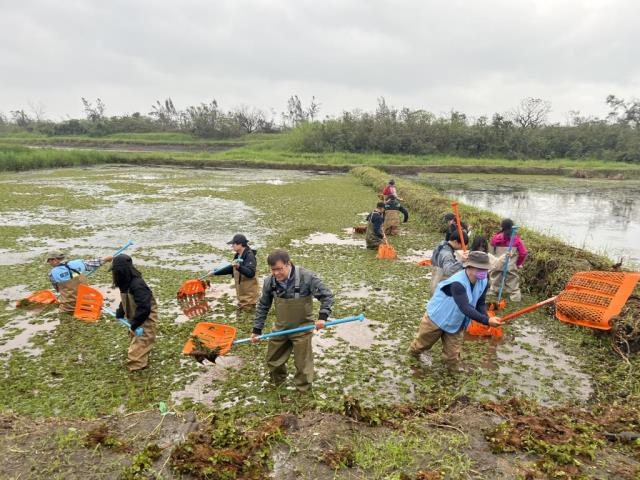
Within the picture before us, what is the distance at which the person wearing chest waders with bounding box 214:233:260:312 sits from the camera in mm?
6838

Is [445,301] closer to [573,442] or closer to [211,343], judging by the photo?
[573,442]

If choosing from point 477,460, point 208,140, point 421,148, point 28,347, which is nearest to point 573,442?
point 477,460

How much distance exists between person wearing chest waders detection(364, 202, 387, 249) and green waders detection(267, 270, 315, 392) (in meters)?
6.62

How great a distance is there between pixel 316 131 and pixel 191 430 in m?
50.5

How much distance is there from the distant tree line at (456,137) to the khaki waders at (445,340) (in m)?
46.2

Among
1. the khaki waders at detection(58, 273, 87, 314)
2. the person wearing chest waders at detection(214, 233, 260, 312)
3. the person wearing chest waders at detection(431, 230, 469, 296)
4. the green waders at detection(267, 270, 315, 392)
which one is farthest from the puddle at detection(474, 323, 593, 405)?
the khaki waders at detection(58, 273, 87, 314)

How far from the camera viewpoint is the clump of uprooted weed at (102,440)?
12.0 feet

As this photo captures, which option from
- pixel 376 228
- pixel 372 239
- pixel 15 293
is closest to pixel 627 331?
pixel 376 228

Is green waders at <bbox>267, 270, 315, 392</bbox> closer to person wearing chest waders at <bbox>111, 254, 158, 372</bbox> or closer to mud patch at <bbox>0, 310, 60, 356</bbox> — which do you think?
person wearing chest waders at <bbox>111, 254, 158, 372</bbox>

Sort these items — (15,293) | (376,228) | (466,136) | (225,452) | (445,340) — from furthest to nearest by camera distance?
(466,136) < (376,228) < (15,293) < (445,340) < (225,452)

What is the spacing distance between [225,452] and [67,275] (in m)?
5.02

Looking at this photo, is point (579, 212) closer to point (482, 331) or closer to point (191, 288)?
point (482, 331)

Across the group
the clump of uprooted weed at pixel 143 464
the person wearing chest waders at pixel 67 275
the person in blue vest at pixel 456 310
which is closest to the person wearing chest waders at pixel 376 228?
the person in blue vest at pixel 456 310

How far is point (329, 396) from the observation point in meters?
4.93
